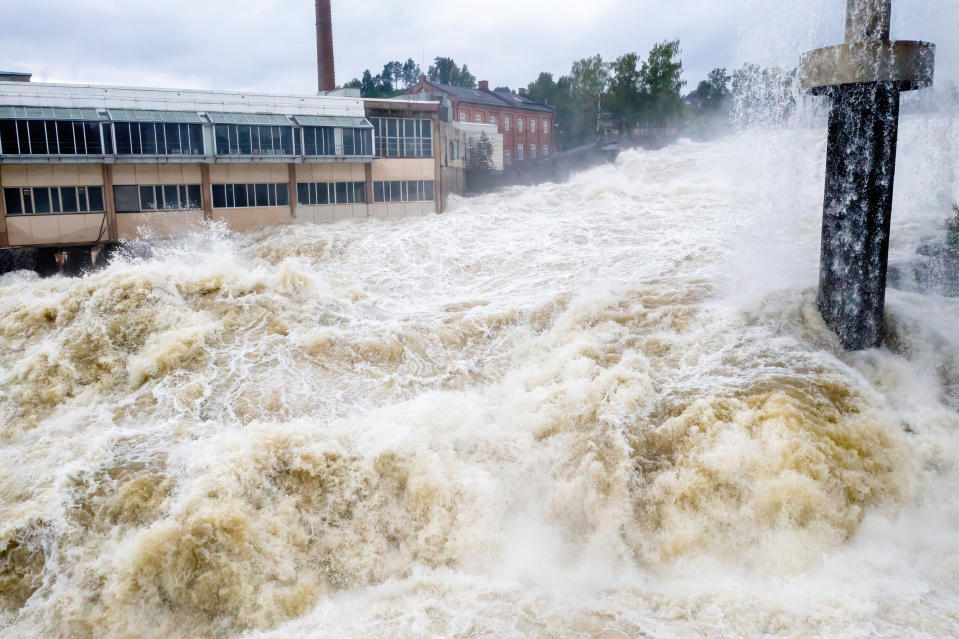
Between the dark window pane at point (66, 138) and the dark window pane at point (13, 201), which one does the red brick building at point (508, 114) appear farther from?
the dark window pane at point (13, 201)

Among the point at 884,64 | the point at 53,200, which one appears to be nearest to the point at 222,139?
the point at 53,200

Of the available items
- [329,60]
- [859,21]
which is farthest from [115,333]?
[329,60]

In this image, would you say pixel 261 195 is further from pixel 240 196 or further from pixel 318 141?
pixel 318 141

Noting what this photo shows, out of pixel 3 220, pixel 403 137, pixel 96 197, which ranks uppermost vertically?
pixel 403 137

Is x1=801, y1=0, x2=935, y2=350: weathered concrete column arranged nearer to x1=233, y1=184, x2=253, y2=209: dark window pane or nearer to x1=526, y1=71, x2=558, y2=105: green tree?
x1=233, y1=184, x2=253, y2=209: dark window pane

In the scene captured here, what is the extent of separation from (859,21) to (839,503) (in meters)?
7.50

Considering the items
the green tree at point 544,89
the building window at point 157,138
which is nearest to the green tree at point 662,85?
the green tree at point 544,89

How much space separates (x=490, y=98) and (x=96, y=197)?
29984 mm

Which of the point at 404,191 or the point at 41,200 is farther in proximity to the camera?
the point at 404,191

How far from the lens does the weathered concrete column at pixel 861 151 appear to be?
10.2 m

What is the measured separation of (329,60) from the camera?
31609 mm

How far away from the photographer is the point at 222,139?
24.1 meters

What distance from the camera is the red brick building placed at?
140ft

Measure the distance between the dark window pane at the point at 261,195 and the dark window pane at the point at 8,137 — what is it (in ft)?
24.9
